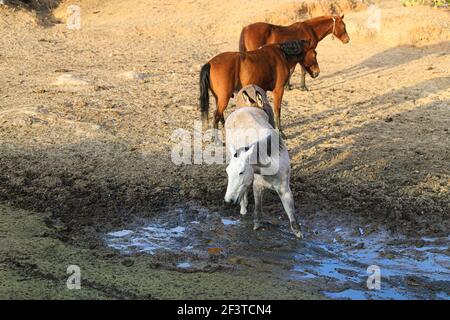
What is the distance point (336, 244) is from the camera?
22.0ft

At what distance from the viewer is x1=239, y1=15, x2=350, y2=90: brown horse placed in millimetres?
11594

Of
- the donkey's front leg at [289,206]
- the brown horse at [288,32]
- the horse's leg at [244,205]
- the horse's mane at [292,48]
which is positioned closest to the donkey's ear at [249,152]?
the donkey's front leg at [289,206]

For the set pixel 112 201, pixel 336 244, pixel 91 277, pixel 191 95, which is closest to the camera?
pixel 91 277

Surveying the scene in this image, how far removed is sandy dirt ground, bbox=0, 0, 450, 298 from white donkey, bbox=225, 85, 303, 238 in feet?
2.22

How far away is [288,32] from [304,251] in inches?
236

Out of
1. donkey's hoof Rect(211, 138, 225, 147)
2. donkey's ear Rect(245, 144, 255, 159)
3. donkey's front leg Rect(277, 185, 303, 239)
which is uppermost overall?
donkey's hoof Rect(211, 138, 225, 147)

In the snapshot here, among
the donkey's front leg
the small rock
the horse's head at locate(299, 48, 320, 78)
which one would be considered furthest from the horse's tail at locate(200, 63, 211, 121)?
the small rock

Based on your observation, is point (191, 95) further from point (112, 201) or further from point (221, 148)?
point (112, 201)

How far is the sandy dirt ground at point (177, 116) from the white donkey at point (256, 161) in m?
0.68

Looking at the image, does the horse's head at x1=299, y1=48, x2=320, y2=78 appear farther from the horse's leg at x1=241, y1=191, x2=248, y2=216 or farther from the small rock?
the small rock

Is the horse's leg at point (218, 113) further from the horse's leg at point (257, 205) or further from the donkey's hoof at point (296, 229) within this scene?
the donkey's hoof at point (296, 229)

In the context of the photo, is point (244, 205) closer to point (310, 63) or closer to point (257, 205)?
point (257, 205)

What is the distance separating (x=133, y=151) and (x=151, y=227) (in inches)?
78.8
